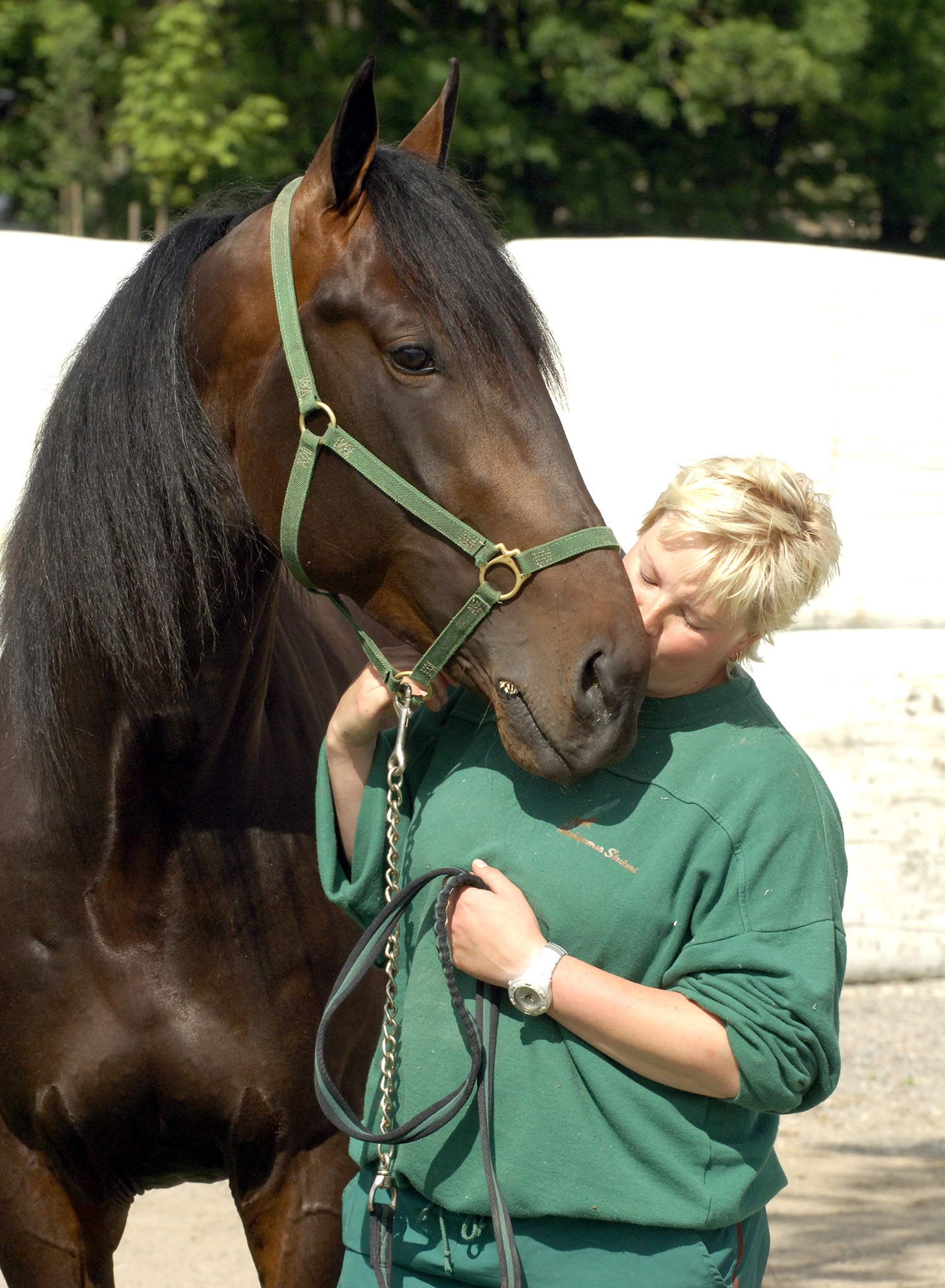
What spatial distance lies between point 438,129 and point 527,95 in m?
8.99

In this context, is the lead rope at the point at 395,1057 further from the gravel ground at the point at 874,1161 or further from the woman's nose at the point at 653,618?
the gravel ground at the point at 874,1161

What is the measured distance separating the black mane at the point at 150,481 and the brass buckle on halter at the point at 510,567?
0.74ft

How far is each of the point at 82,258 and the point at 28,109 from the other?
6.71 meters

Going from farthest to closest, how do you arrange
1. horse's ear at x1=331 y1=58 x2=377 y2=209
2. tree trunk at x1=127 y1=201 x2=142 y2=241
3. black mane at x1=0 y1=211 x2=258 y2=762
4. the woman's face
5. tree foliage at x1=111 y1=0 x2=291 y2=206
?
tree trunk at x1=127 y1=201 x2=142 y2=241 → tree foliage at x1=111 y1=0 x2=291 y2=206 → black mane at x1=0 y1=211 x2=258 y2=762 → horse's ear at x1=331 y1=58 x2=377 y2=209 → the woman's face

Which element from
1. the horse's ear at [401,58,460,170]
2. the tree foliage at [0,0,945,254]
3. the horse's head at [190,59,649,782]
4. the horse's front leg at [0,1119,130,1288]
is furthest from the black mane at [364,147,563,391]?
the tree foliage at [0,0,945,254]

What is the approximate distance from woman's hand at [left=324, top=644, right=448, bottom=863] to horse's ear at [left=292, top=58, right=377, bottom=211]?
58cm

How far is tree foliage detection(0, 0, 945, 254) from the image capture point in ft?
28.5

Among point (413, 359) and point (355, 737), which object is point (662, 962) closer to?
point (355, 737)

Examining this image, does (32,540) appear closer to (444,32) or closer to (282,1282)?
(282,1282)

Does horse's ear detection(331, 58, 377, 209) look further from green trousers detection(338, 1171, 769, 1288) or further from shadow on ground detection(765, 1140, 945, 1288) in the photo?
shadow on ground detection(765, 1140, 945, 1288)

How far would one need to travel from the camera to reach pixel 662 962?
1.40m

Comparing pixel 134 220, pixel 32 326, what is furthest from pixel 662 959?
pixel 134 220

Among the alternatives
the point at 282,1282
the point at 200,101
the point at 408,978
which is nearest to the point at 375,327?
the point at 408,978

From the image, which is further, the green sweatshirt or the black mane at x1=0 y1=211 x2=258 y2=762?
the black mane at x1=0 y1=211 x2=258 y2=762
